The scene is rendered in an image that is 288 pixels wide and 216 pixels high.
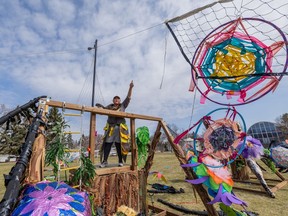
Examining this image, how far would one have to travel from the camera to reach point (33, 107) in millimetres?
2971

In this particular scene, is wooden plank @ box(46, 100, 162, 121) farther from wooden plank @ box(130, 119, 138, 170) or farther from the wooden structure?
wooden plank @ box(130, 119, 138, 170)

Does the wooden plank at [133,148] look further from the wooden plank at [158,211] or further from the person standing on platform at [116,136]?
the wooden plank at [158,211]

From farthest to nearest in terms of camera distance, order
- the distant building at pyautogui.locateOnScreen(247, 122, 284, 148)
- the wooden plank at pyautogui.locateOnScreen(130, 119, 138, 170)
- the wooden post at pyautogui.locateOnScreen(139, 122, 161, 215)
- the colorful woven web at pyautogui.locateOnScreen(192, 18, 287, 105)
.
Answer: the distant building at pyautogui.locateOnScreen(247, 122, 284, 148)
the wooden plank at pyautogui.locateOnScreen(130, 119, 138, 170)
the wooden post at pyautogui.locateOnScreen(139, 122, 161, 215)
the colorful woven web at pyautogui.locateOnScreen(192, 18, 287, 105)

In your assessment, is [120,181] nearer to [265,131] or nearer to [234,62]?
[234,62]

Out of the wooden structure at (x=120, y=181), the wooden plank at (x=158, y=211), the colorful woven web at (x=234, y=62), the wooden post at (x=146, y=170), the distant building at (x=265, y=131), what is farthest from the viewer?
the distant building at (x=265, y=131)

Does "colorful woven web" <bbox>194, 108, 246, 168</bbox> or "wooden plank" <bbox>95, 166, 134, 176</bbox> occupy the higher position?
"colorful woven web" <bbox>194, 108, 246, 168</bbox>

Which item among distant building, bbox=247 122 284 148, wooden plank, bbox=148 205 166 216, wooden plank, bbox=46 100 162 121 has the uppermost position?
distant building, bbox=247 122 284 148

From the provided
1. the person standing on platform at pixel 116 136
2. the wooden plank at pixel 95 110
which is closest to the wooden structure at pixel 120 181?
the wooden plank at pixel 95 110

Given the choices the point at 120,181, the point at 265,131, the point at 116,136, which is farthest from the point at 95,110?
the point at 265,131

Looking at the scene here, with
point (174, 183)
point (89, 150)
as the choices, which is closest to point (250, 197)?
point (174, 183)

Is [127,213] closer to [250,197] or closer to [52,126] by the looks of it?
[52,126]

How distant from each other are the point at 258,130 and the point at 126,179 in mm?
48408

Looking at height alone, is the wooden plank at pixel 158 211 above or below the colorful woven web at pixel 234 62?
below

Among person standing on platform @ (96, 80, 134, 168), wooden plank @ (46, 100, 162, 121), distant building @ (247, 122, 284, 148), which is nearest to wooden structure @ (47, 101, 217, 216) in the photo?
wooden plank @ (46, 100, 162, 121)
